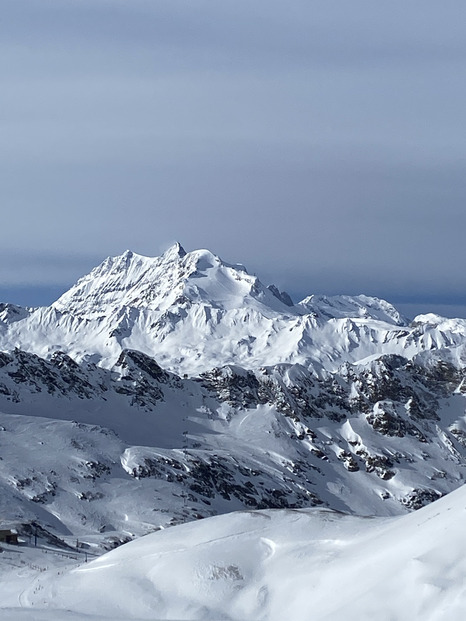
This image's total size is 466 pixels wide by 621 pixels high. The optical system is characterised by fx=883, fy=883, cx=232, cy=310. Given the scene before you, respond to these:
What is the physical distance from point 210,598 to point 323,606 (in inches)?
225

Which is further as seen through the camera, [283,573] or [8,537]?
[8,537]

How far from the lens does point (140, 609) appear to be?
35.5 metres

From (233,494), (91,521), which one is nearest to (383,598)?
(91,521)

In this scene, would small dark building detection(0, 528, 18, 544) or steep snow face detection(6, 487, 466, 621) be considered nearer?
steep snow face detection(6, 487, 466, 621)

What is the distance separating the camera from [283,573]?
35.9m

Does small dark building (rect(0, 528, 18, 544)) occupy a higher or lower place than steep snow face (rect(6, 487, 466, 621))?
lower

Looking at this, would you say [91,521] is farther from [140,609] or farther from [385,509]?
[140,609]

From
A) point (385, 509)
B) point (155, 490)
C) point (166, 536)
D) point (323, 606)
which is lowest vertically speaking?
point (385, 509)

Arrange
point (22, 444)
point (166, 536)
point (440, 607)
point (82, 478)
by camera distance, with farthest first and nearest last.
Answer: point (22, 444) < point (82, 478) < point (166, 536) < point (440, 607)

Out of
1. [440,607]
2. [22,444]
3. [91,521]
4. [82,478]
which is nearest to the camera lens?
[440,607]

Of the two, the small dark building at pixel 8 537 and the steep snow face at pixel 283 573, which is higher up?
the steep snow face at pixel 283 573

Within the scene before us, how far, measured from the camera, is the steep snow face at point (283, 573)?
96.7ft

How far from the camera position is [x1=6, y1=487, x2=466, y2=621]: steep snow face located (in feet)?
96.7

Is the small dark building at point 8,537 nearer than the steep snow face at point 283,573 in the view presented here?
No
